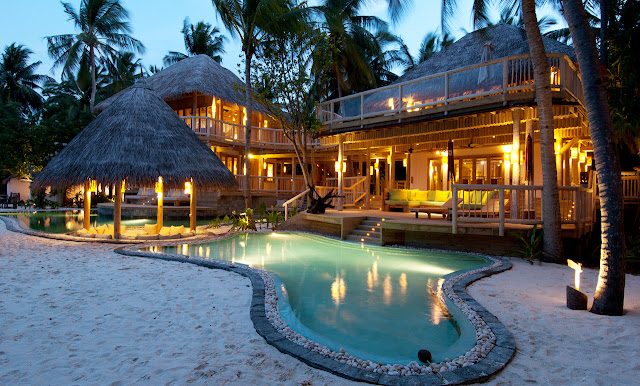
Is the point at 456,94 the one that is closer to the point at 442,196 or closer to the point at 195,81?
the point at 442,196

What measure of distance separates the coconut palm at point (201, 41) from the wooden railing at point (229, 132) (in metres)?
15.6

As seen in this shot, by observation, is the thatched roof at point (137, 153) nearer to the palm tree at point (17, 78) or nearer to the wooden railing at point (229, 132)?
the wooden railing at point (229, 132)

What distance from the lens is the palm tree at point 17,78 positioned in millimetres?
34188

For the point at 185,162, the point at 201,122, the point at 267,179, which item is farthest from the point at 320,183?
the point at 185,162

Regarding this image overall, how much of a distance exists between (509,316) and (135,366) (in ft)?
13.3

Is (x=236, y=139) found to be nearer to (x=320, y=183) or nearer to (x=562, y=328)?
(x=320, y=183)

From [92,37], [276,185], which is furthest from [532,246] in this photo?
[92,37]

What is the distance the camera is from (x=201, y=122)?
19812 millimetres

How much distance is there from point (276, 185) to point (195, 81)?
7.20 meters

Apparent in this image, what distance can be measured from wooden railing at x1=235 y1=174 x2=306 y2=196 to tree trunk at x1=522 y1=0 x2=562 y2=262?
15.2 m

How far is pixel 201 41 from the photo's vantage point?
108 ft

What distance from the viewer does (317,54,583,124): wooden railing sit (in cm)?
915

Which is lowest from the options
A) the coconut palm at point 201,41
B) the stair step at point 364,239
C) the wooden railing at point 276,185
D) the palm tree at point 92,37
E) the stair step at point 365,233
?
the stair step at point 364,239

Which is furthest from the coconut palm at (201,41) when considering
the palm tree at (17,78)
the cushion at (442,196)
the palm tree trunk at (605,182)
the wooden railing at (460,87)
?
the palm tree trunk at (605,182)
